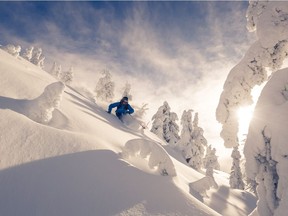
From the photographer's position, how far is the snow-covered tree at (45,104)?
22.2 ft

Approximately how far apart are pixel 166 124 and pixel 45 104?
105ft

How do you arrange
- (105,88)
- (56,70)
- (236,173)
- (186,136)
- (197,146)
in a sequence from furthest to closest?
(56,70) < (105,88) < (236,173) < (186,136) < (197,146)

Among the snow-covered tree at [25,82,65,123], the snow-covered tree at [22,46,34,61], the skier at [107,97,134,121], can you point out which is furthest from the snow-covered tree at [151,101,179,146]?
the snow-covered tree at [22,46,34,61]

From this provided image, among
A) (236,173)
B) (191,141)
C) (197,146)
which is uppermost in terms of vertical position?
(191,141)

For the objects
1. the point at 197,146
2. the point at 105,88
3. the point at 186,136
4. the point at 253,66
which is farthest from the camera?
the point at 105,88

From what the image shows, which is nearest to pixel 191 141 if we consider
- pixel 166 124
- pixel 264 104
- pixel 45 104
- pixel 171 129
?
pixel 171 129

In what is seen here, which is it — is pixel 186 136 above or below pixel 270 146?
above

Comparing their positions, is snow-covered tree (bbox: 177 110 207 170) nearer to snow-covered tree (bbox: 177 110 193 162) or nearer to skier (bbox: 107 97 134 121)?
snow-covered tree (bbox: 177 110 193 162)

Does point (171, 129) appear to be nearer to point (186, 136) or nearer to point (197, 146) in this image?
point (186, 136)

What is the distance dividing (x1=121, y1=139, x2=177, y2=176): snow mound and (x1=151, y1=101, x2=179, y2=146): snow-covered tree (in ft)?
98.4

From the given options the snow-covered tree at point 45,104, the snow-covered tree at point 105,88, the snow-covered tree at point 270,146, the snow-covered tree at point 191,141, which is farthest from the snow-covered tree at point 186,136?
the snow-covered tree at point 45,104

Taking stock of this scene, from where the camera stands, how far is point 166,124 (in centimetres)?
3828

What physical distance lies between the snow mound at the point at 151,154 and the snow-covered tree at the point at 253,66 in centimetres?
293

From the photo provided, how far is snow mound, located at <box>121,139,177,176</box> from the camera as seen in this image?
23.6 ft
